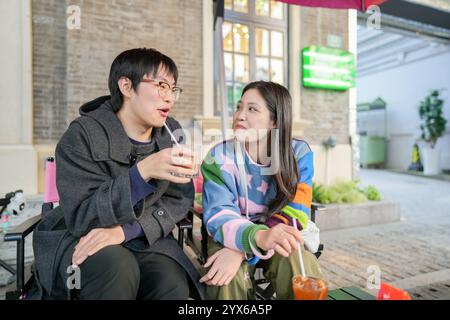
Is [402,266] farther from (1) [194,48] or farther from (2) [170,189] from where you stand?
(1) [194,48]

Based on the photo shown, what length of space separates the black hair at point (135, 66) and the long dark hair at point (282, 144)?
48 centimetres

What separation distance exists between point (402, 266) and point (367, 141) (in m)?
11.1

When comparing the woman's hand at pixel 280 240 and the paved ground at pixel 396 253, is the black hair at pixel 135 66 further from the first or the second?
the paved ground at pixel 396 253

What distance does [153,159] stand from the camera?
1.19 metres

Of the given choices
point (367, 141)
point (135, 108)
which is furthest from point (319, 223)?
point (367, 141)

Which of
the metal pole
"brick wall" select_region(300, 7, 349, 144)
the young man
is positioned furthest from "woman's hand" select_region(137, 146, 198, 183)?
"brick wall" select_region(300, 7, 349, 144)

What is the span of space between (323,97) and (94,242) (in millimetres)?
5292

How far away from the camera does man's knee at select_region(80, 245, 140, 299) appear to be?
1.08 m

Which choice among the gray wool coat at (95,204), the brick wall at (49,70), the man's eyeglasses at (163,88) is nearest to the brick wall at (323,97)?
the brick wall at (49,70)

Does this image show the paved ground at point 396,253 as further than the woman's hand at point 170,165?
Yes

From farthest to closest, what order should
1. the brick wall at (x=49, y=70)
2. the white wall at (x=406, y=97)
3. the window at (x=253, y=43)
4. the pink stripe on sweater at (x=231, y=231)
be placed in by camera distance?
the white wall at (x=406, y=97), the window at (x=253, y=43), the brick wall at (x=49, y=70), the pink stripe on sweater at (x=231, y=231)

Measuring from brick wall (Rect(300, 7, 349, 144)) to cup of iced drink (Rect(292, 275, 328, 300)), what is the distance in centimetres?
479

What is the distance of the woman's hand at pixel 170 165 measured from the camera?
1.16 metres

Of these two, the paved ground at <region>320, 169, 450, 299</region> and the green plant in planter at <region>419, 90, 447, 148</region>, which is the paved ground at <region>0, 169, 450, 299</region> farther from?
the green plant in planter at <region>419, 90, 447, 148</region>
